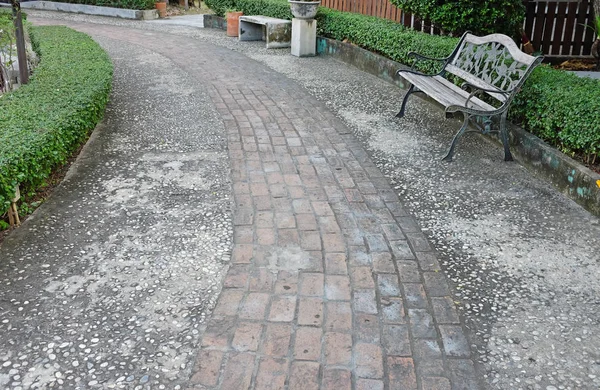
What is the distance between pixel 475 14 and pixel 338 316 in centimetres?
588

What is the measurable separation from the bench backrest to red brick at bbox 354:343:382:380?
3.29 metres

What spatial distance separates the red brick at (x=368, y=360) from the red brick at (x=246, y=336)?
0.51 m

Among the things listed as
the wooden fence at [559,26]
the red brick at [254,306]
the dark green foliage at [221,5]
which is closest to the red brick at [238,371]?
the red brick at [254,306]

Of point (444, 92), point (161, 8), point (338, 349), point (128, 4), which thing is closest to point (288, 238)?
point (338, 349)

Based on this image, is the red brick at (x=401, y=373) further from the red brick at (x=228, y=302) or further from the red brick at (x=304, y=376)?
the red brick at (x=228, y=302)

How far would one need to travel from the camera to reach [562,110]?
505cm

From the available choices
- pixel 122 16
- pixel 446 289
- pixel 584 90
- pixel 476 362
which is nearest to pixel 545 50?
pixel 584 90

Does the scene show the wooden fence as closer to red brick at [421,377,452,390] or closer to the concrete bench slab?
the concrete bench slab

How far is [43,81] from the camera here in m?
6.23

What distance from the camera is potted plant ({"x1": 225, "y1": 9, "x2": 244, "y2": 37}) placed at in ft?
42.5

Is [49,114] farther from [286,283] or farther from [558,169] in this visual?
[558,169]

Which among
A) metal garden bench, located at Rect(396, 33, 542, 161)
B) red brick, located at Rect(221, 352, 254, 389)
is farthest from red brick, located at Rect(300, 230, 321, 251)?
metal garden bench, located at Rect(396, 33, 542, 161)

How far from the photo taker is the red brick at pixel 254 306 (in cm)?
319

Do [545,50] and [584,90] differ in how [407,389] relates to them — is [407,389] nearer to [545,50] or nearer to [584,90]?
[584,90]
